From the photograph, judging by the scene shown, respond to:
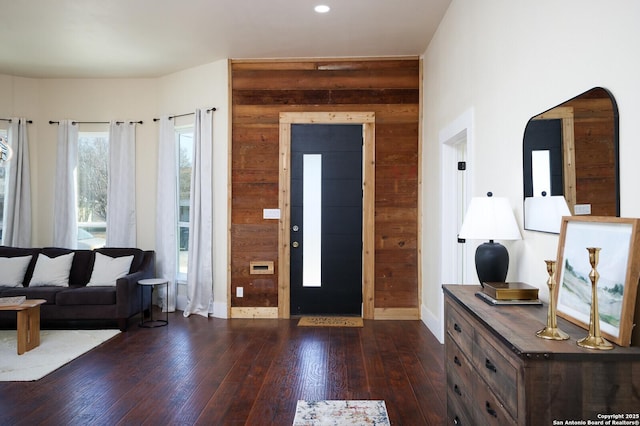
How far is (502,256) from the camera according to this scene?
8.09 feet

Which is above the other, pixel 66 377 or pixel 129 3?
pixel 129 3

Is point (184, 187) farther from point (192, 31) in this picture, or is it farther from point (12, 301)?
point (12, 301)

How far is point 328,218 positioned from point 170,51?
2.65m

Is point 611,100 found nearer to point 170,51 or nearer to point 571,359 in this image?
point 571,359

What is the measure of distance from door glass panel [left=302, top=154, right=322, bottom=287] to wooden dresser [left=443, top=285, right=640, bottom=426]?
3497 millimetres

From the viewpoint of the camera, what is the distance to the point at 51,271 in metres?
5.23

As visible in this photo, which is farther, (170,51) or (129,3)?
(170,51)

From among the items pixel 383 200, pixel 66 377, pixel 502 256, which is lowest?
pixel 66 377

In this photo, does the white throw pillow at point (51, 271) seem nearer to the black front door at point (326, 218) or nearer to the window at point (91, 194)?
the window at point (91, 194)

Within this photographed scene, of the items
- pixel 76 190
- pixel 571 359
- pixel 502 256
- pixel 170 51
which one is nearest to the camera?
pixel 571 359

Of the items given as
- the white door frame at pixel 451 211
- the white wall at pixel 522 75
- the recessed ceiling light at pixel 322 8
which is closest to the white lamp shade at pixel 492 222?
the white wall at pixel 522 75

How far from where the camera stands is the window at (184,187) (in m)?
5.89

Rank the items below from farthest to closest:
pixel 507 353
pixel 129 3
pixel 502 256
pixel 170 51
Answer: pixel 170 51, pixel 129 3, pixel 502 256, pixel 507 353

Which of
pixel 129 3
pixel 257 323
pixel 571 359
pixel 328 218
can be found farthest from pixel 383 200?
pixel 571 359
